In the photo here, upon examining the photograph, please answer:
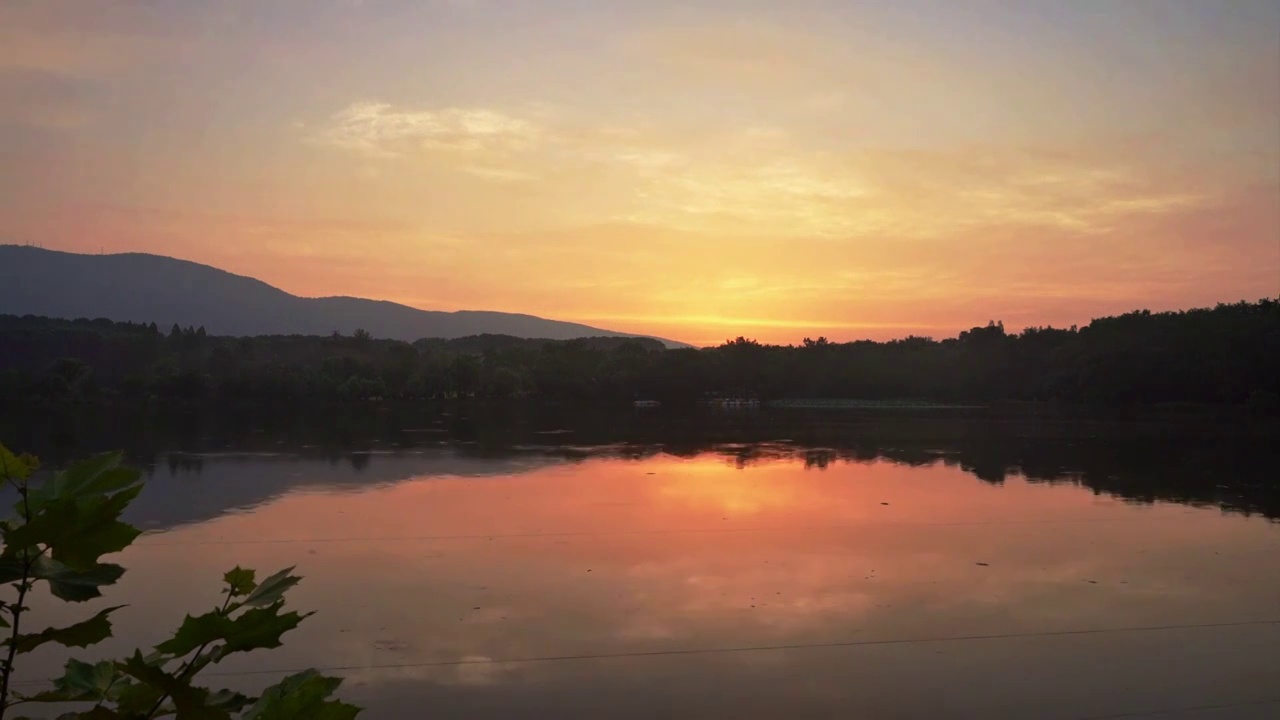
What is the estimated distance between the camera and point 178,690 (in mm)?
1140

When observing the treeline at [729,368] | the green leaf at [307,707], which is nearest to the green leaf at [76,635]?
the green leaf at [307,707]

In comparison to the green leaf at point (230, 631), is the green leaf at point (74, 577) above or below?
above

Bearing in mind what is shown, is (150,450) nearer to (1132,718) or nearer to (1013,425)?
(1132,718)

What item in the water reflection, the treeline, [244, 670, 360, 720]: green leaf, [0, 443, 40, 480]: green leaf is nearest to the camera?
[0, 443, 40, 480]: green leaf

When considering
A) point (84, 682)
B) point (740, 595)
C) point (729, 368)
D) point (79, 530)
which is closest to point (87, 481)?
point (79, 530)

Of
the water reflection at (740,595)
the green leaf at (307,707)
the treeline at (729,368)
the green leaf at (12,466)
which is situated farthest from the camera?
the treeline at (729,368)

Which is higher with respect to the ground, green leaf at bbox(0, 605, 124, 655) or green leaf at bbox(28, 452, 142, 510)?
green leaf at bbox(28, 452, 142, 510)

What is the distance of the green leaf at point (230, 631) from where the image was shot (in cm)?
111

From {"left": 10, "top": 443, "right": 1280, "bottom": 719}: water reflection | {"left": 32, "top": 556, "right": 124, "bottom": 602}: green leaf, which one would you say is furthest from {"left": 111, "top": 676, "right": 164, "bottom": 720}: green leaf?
{"left": 10, "top": 443, "right": 1280, "bottom": 719}: water reflection

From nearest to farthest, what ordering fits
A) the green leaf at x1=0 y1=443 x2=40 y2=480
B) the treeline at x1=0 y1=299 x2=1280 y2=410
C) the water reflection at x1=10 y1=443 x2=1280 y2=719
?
the green leaf at x1=0 y1=443 x2=40 y2=480
the water reflection at x1=10 y1=443 x2=1280 y2=719
the treeline at x1=0 y1=299 x2=1280 y2=410

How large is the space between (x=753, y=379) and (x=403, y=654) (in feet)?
247

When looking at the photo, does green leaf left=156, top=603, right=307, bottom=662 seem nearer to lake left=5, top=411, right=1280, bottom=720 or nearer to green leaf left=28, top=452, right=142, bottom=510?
green leaf left=28, top=452, right=142, bottom=510

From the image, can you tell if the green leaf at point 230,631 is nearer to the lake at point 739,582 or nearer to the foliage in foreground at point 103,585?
the foliage in foreground at point 103,585

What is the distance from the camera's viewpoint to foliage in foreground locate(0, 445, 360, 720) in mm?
1089
